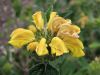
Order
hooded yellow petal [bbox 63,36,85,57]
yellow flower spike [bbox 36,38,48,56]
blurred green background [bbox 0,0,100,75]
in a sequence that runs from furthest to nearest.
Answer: blurred green background [bbox 0,0,100,75]
hooded yellow petal [bbox 63,36,85,57]
yellow flower spike [bbox 36,38,48,56]

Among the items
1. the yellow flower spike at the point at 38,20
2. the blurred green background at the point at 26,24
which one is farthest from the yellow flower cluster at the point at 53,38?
the blurred green background at the point at 26,24

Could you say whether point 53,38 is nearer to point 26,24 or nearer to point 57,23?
point 57,23

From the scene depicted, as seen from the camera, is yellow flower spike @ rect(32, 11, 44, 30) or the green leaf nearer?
the green leaf

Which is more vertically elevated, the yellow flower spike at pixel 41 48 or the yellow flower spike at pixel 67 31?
the yellow flower spike at pixel 67 31

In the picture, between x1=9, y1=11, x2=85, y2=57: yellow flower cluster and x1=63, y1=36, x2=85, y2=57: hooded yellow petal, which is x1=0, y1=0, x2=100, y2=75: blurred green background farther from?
x1=63, y1=36, x2=85, y2=57: hooded yellow petal

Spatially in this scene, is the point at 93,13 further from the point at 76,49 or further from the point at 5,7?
the point at 76,49

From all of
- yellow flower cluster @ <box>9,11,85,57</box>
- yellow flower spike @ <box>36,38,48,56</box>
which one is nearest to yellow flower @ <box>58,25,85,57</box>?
yellow flower cluster @ <box>9,11,85,57</box>

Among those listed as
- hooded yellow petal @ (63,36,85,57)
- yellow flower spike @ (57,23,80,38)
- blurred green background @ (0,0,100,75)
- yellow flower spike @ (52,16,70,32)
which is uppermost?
yellow flower spike @ (52,16,70,32)

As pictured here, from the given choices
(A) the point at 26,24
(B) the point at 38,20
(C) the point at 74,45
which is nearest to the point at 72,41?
(C) the point at 74,45

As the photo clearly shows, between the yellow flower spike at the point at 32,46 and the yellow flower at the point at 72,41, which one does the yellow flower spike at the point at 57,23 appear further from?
the yellow flower spike at the point at 32,46
